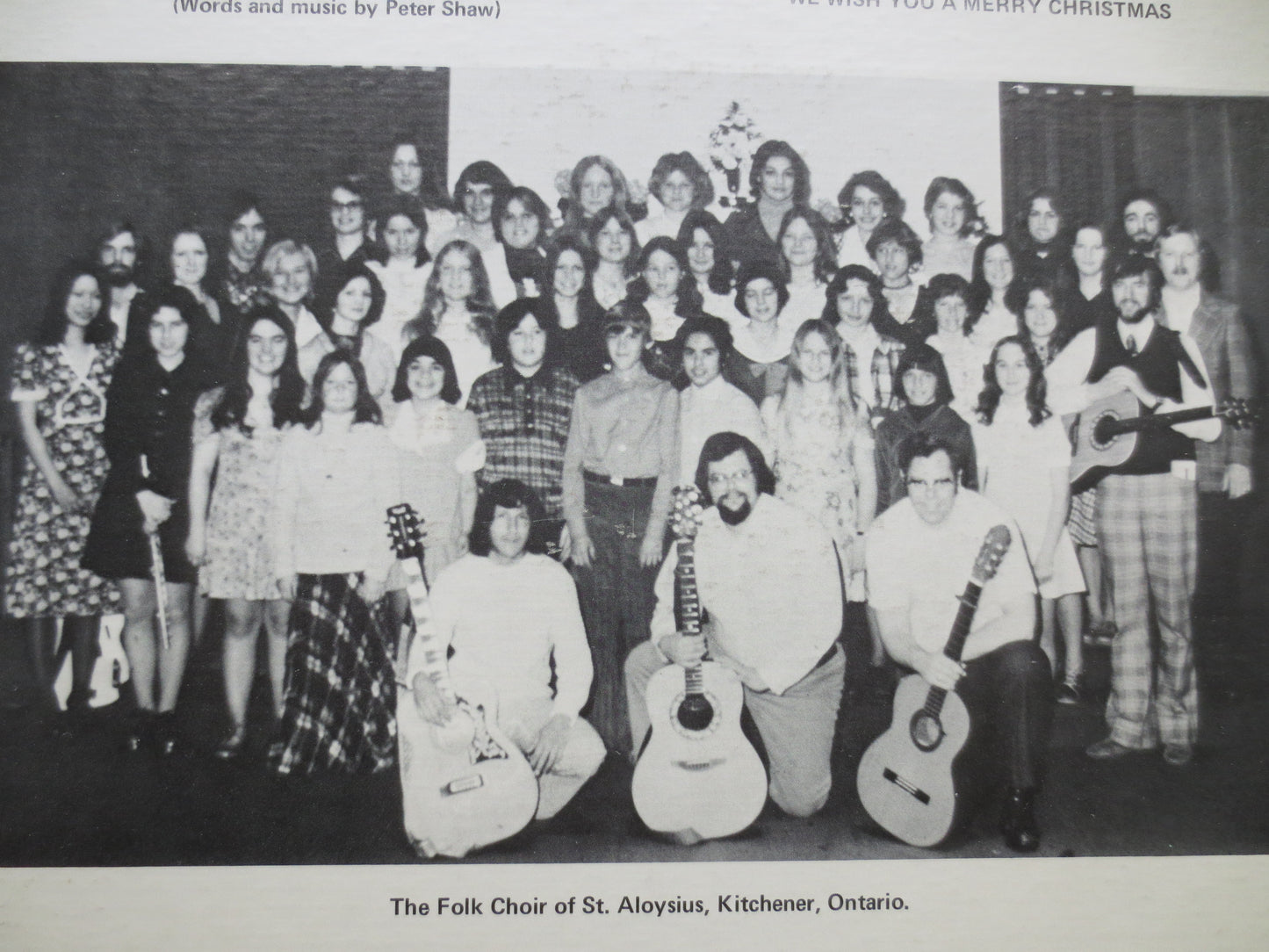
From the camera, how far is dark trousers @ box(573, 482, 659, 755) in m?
1.99

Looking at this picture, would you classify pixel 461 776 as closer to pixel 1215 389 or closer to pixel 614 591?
pixel 614 591

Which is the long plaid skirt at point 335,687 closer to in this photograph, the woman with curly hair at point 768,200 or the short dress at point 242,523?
the short dress at point 242,523

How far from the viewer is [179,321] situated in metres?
2.04

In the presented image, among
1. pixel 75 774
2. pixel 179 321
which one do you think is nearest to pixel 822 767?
pixel 75 774

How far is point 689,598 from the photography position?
1987mm

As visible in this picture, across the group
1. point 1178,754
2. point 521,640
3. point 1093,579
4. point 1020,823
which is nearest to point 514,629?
point 521,640

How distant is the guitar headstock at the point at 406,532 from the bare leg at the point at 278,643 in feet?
0.99

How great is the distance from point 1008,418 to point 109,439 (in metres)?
2.17

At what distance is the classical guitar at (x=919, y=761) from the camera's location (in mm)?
1951

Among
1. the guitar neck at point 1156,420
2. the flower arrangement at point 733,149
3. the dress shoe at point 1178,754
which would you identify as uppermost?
the flower arrangement at point 733,149

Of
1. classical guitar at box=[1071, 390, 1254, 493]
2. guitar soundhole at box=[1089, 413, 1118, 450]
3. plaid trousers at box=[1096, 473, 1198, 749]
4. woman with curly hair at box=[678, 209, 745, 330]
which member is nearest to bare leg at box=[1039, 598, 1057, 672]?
plaid trousers at box=[1096, 473, 1198, 749]

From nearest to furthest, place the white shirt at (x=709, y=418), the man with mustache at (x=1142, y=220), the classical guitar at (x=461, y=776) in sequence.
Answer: the classical guitar at (x=461, y=776)
the white shirt at (x=709, y=418)
the man with mustache at (x=1142, y=220)

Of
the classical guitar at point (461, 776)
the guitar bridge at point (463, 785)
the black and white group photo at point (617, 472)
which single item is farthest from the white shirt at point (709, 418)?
the guitar bridge at point (463, 785)

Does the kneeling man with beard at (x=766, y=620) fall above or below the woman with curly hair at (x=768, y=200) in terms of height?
below
